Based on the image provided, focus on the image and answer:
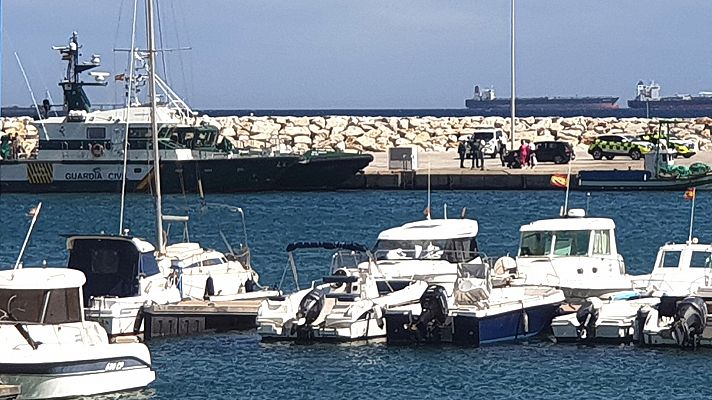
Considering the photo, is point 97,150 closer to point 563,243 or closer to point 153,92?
point 153,92

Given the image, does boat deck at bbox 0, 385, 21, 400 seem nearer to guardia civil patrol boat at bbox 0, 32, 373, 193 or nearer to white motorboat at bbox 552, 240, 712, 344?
white motorboat at bbox 552, 240, 712, 344

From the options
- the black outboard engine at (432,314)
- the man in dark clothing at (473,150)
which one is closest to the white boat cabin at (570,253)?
the black outboard engine at (432,314)

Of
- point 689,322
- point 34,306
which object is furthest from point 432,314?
point 34,306

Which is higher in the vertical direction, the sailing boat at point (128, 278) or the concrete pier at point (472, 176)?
the sailing boat at point (128, 278)

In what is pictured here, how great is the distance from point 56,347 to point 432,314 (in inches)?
312

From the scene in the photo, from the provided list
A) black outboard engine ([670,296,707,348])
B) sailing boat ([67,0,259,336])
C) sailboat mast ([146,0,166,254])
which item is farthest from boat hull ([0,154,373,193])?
black outboard engine ([670,296,707,348])

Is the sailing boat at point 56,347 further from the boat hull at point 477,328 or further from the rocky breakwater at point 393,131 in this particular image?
the rocky breakwater at point 393,131

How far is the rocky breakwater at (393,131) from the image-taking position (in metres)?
88.1

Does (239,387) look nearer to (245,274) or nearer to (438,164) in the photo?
(245,274)

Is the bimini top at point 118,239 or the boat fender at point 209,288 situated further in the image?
the boat fender at point 209,288

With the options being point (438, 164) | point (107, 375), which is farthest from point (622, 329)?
point (438, 164)

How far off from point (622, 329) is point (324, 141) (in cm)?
5885

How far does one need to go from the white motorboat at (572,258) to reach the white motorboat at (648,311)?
878 millimetres

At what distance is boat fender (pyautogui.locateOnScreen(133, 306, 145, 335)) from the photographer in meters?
31.2
